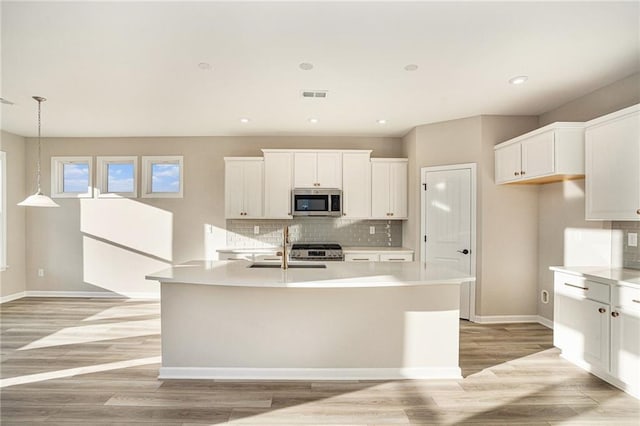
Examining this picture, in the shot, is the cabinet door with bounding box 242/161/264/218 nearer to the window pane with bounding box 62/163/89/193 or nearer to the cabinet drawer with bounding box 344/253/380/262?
the cabinet drawer with bounding box 344/253/380/262

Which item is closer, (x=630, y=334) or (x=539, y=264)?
(x=630, y=334)

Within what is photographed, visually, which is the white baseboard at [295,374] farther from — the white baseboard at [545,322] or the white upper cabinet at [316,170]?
the white upper cabinet at [316,170]

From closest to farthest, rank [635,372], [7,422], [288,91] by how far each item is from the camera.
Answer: [7,422] < [635,372] < [288,91]

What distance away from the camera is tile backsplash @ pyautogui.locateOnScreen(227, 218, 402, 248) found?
5469 mm

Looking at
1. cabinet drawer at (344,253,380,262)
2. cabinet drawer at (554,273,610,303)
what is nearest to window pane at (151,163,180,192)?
cabinet drawer at (344,253,380,262)

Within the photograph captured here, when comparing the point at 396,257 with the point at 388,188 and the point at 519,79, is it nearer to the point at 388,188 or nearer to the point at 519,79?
the point at 388,188

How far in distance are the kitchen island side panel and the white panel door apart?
188cm

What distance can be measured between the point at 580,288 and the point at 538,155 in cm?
138

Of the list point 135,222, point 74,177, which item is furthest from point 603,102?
point 74,177

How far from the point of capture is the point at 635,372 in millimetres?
2475

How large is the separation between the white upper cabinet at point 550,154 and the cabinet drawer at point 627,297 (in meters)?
1.21

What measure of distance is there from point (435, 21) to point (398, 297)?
206cm

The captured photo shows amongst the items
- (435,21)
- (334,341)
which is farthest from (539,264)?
(435,21)

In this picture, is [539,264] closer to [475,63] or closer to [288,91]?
[475,63]
